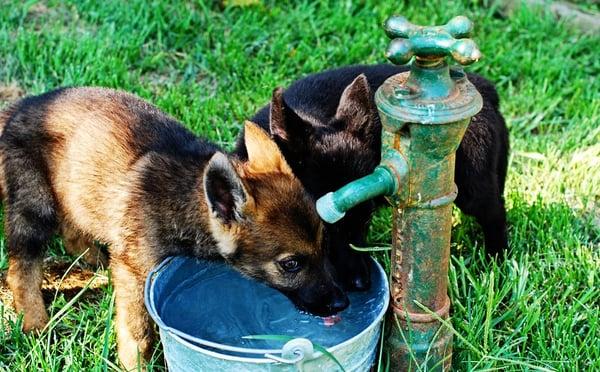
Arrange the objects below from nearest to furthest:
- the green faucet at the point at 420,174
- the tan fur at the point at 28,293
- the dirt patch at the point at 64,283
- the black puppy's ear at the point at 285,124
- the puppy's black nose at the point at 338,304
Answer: the green faucet at the point at 420,174 → the puppy's black nose at the point at 338,304 → the black puppy's ear at the point at 285,124 → the tan fur at the point at 28,293 → the dirt patch at the point at 64,283

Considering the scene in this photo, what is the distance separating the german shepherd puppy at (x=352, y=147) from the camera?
4047 mm

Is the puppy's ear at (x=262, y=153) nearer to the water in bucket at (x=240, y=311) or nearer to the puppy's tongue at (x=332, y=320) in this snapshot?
the water in bucket at (x=240, y=311)

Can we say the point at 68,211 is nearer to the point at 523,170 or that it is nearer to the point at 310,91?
the point at 310,91

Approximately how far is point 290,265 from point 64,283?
64.5 inches

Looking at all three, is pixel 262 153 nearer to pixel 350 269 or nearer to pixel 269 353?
pixel 350 269

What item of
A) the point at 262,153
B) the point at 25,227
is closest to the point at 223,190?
the point at 262,153

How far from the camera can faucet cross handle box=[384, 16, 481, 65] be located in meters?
3.09

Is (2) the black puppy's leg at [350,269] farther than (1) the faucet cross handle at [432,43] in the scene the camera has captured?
Yes

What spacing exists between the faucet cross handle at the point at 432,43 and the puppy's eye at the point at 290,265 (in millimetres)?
994

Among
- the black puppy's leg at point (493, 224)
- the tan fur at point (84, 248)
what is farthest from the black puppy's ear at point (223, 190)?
the black puppy's leg at point (493, 224)

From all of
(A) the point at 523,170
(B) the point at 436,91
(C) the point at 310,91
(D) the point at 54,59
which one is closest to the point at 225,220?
(B) the point at 436,91

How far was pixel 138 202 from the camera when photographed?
4.16 meters

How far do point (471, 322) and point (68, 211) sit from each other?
2.10 meters

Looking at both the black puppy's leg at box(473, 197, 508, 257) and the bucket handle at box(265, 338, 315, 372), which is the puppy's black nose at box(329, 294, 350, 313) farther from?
the black puppy's leg at box(473, 197, 508, 257)
